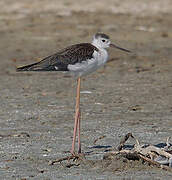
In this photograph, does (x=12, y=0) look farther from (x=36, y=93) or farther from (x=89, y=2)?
(x=36, y=93)

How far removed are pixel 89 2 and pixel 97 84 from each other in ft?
37.0

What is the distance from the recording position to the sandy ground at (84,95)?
21.4 ft

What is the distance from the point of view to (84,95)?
34.0 ft

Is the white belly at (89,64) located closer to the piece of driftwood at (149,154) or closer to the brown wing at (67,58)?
the brown wing at (67,58)

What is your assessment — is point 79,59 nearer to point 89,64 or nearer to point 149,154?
point 89,64

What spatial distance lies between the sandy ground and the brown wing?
882 millimetres

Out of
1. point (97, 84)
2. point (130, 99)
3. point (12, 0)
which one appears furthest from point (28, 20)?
point (130, 99)

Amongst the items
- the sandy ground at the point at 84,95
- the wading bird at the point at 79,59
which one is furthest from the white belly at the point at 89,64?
the sandy ground at the point at 84,95

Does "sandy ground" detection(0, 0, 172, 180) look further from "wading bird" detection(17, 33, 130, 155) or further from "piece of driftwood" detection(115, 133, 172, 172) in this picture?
"wading bird" detection(17, 33, 130, 155)

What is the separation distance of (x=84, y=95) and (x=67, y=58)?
11.6 feet

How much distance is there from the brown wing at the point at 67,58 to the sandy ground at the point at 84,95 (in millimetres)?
882

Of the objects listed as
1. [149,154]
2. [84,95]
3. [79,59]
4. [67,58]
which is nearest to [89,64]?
[79,59]

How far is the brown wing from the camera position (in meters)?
6.80

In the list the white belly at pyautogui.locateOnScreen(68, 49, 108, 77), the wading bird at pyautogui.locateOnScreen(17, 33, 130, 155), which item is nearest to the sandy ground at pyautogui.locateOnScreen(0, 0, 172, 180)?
the wading bird at pyautogui.locateOnScreen(17, 33, 130, 155)
